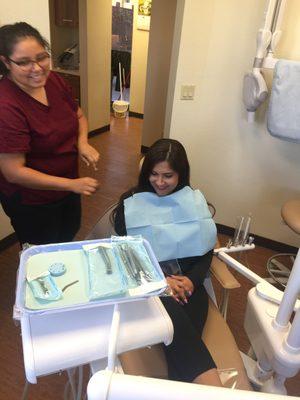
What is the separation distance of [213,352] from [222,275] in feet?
0.91

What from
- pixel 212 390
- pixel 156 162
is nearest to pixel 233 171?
pixel 156 162

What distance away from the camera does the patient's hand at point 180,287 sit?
109cm

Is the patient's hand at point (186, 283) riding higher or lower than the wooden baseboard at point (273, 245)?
higher

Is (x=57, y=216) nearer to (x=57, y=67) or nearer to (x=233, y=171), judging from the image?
(x=233, y=171)

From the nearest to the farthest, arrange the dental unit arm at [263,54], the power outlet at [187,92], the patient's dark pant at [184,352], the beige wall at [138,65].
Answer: the patient's dark pant at [184,352], the dental unit arm at [263,54], the power outlet at [187,92], the beige wall at [138,65]

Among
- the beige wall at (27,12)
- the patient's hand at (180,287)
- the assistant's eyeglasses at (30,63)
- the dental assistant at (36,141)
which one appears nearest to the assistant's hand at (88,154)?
the dental assistant at (36,141)

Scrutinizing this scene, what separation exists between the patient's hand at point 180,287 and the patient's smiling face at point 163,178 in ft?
1.20

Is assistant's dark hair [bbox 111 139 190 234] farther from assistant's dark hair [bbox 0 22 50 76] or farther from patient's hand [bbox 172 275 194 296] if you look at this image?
assistant's dark hair [bbox 0 22 50 76]

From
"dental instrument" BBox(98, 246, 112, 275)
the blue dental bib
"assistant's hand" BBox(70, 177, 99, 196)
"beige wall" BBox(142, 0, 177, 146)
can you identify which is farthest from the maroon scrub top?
"beige wall" BBox(142, 0, 177, 146)

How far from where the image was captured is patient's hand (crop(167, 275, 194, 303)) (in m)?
1.09

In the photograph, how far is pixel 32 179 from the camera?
1098 millimetres

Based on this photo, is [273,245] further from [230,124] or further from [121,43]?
[121,43]

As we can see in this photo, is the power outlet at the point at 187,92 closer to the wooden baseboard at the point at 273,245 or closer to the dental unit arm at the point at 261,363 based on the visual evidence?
the wooden baseboard at the point at 273,245

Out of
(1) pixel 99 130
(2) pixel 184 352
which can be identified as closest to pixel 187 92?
(2) pixel 184 352
